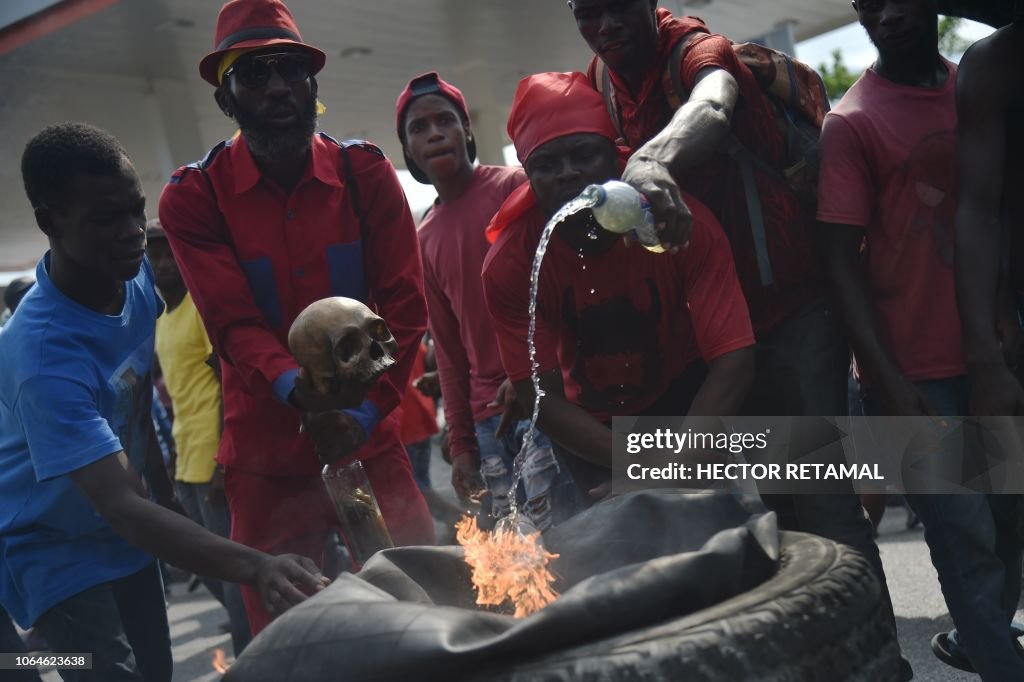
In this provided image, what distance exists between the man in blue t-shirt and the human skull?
1.77 ft

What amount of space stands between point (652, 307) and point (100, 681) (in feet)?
5.91

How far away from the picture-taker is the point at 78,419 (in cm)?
258

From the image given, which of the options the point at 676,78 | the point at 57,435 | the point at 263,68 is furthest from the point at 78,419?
the point at 676,78

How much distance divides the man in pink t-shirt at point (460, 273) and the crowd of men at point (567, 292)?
98 cm

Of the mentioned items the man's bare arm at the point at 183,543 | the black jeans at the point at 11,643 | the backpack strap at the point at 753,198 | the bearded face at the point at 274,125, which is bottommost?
the black jeans at the point at 11,643

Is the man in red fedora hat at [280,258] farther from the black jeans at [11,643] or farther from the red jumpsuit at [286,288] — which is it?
the black jeans at [11,643]

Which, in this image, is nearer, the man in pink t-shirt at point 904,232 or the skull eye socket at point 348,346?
the skull eye socket at point 348,346

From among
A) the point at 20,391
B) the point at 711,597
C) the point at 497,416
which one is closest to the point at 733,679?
the point at 711,597

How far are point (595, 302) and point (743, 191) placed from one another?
52 centimetres

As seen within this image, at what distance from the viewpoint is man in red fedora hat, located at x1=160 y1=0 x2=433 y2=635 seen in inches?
117

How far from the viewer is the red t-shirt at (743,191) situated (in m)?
2.89

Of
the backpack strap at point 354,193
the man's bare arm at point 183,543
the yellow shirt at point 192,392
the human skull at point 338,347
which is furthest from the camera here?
the yellow shirt at point 192,392

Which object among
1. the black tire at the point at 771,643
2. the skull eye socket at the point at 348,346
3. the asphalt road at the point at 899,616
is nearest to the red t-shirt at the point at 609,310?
the skull eye socket at the point at 348,346

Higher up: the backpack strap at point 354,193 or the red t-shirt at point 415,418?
the backpack strap at point 354,193
